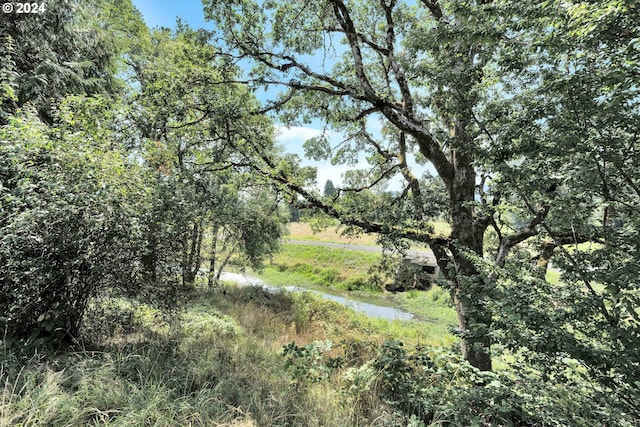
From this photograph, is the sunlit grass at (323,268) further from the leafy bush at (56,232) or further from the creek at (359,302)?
the leafy bush at (56,232)

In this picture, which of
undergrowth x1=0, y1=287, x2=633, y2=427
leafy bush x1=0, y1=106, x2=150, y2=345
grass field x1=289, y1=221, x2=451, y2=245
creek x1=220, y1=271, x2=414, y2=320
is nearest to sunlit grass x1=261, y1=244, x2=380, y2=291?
creek x1=220, y1=271, x2=414, y2=320

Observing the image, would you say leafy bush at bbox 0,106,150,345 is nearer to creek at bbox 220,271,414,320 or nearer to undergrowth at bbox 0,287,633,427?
undergrowth at bbox 0,287,633,427

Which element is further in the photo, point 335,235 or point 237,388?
point 335,235

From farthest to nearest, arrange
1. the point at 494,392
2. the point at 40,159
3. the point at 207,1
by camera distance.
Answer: the point at 207,1 → the point at 40,159 → the point at 494,392

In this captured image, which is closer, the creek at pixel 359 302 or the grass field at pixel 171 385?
the grass field at pixel 171 385

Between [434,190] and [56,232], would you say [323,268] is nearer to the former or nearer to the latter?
[434,190]

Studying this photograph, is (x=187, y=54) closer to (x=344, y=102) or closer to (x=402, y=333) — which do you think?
(x=344, y=102)

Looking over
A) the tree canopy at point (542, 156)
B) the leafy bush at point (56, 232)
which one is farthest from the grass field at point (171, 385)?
the tree canopy at point (542, 156)

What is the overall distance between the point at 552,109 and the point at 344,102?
3.90 meters

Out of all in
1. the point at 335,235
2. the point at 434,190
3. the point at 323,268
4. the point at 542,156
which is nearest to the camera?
the point at 542,156

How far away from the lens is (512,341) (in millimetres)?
2279

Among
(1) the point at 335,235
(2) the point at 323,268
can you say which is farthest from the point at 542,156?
(1) the point at 335,235

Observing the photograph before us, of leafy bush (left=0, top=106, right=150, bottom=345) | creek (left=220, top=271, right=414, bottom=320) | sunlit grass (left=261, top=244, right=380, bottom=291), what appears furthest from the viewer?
sunlit grass (left=261, top=244, right=380, bottom=291)

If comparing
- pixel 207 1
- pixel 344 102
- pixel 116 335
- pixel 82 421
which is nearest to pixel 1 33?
pixel 207 1
